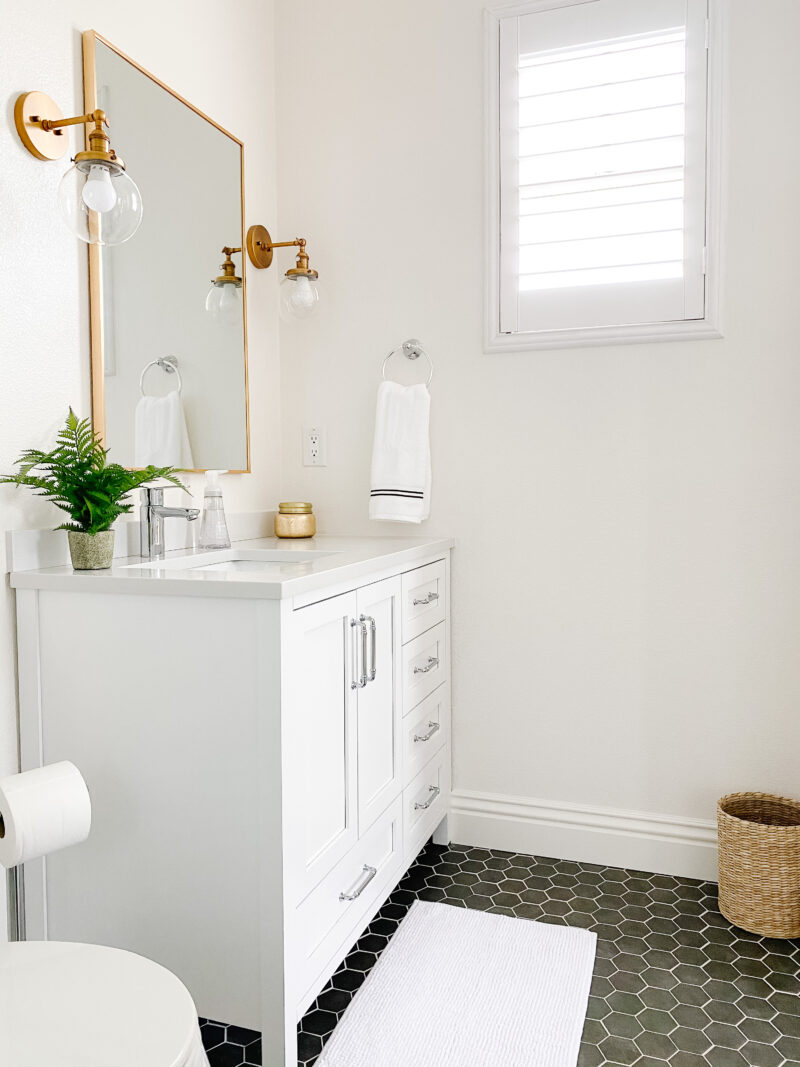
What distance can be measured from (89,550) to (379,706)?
678mm

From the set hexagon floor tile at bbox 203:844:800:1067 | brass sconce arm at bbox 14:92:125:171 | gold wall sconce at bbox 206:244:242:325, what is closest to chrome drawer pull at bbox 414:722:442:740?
hexagon floor tile at bbox 203:844:800:1067

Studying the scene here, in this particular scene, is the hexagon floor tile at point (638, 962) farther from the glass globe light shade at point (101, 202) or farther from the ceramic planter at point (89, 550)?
the glass globe light shade at point (101, 202)

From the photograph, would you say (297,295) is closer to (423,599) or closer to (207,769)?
(423,599)

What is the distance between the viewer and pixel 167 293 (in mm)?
1900

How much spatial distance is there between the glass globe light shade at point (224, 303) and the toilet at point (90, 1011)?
150 centimetres

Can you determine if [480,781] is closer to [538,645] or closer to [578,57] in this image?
[538,645]

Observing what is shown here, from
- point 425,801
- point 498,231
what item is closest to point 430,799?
point 425,801

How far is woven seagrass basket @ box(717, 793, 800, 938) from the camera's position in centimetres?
181

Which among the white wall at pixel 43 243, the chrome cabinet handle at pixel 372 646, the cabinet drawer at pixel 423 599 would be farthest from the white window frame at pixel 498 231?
the chrome cabinet handle at pixel 372 646

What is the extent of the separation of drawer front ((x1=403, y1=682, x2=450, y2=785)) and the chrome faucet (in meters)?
0.69

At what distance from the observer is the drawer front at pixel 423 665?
193 cm

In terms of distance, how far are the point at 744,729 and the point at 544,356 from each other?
1.09 meters

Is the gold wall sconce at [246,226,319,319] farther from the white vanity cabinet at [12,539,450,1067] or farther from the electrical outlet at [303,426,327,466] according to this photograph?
the white vanity cabinet at [12,539,450,1067]

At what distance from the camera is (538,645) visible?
7.34 ft
